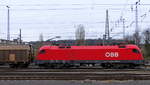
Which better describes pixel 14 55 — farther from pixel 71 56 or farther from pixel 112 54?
pixel 112 54

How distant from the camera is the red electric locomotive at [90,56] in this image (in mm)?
30641

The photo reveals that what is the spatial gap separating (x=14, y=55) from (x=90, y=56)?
29.8 feet

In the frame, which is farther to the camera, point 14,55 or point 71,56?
point 14,55

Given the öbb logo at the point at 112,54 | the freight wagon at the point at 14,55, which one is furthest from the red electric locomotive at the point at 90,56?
the freight wagon at the point at 14,55

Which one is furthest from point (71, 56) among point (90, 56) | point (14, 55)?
point (14, 55)

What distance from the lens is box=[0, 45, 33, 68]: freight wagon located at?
32062 mm

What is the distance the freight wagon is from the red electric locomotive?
6.98 ft

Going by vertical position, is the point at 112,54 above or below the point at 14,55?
above

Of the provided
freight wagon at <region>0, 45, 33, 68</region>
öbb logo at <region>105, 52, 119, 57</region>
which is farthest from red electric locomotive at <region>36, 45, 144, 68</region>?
freight wagon at <region>0, 45, 33, 68</region>

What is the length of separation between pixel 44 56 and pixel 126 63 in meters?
9.39

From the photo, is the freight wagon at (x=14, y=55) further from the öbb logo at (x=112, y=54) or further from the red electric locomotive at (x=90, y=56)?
the öbb logo at (x=112, y=54)

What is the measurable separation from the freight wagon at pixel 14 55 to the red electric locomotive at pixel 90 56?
6.98ft

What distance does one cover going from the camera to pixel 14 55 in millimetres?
32188

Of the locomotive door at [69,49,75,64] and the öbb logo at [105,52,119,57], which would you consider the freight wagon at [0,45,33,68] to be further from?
the öbb logo at [105,52,119,57]
